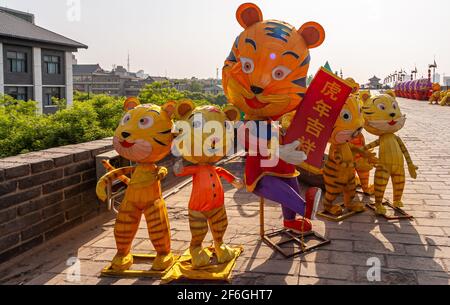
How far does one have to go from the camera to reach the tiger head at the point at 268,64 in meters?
3.73

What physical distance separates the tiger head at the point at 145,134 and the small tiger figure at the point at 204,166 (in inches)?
6.4

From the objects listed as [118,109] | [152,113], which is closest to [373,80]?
[118,109]

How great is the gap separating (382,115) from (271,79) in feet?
7.24

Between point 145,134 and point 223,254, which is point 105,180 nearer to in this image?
point 145,134

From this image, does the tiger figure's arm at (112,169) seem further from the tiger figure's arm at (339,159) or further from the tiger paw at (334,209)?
the tiger paw at (334,209)

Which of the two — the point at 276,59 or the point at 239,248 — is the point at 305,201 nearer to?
the point at 239,248

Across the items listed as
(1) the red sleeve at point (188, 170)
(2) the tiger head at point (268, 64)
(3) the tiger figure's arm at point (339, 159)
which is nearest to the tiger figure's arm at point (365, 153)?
(3) the tiger figure's arm at point (339, 159)

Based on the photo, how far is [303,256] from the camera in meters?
4.04

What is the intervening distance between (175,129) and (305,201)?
147cm

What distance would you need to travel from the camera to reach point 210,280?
3.52 m
